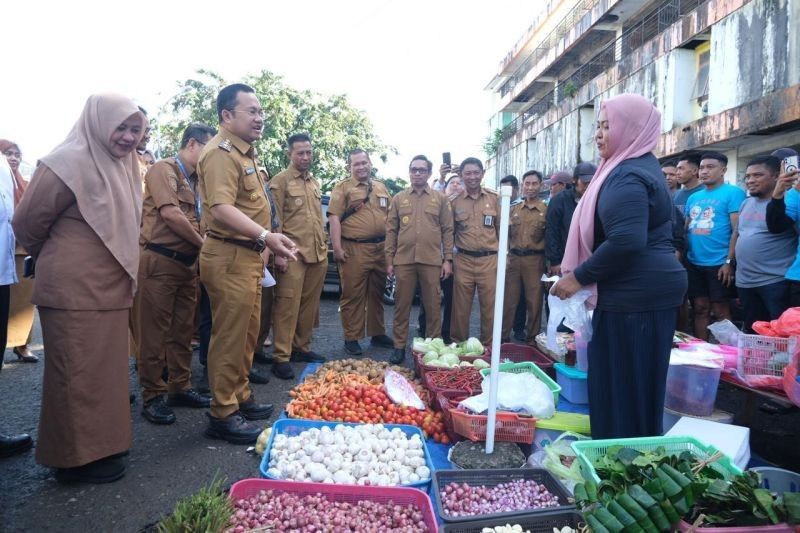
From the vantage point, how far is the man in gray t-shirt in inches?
173

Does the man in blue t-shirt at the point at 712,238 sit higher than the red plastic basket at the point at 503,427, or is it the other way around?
the man in blue t-shirt at the point at 712,238

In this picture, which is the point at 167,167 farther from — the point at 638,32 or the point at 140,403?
the point at 638,32

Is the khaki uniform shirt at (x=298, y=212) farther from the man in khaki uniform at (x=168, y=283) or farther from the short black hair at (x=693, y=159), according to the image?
the short black hair at (x=693, y=159)

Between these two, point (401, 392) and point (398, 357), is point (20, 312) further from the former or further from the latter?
point (401, 392)

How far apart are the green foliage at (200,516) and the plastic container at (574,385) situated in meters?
2.90

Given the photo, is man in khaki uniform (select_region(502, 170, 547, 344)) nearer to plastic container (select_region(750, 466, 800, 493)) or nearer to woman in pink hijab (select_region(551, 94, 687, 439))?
woman in pink hijab (select_region(551, 94, 687, 439))

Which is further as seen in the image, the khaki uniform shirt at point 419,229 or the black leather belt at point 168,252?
the khaki uniform shirt at point 419,229

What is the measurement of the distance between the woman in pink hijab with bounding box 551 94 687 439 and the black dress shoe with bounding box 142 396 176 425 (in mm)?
2791

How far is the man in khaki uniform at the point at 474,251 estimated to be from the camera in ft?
19.7

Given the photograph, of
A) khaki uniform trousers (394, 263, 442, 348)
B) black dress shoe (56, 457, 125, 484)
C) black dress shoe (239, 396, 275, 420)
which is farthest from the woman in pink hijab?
khaki uniform trousers (394, 263, 442, 348)

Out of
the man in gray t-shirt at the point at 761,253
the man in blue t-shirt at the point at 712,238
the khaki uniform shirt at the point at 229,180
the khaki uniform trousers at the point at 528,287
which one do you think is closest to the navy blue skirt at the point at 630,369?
the khaki uniform shirt at the point at 229,180

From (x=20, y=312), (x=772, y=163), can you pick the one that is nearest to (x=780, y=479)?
(x=772, y=163)

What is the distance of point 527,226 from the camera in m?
6.54

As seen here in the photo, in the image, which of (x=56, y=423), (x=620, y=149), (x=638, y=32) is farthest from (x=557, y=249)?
(x=638, y=32)
